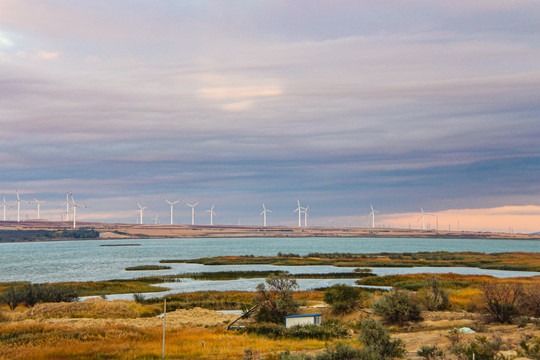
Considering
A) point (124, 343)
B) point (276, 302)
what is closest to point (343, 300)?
point (276, 302)

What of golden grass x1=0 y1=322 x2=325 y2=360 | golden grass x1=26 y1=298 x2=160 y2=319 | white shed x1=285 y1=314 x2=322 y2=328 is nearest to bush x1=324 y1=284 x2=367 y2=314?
white shed x1=285 y1=314 x2=322 y2=328

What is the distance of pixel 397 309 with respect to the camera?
120 ft

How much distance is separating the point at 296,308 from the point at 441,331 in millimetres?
12311

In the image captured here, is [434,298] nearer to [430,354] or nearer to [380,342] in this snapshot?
[380,342]

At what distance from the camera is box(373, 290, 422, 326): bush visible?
120 ft

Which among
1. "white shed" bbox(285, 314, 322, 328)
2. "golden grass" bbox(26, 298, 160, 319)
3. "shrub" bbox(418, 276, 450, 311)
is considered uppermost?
"shrub" bbox(418, 276, 450, 311)

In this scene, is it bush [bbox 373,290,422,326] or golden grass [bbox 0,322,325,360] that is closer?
golden grass [bbox 0,322,325,360]

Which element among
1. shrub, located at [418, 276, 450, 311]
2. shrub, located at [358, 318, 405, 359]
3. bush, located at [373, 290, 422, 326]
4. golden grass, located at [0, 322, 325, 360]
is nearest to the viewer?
shrub, located at [358, 318, 405, 359]

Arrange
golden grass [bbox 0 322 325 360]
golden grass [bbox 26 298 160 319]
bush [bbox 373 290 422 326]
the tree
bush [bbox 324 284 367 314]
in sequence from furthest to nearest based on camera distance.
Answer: golden grass [bbox 26 298 160 319] → bush [bbox 324 284 367 314] → the tree → bush [bbox 373 290 422 326] → golden grass [bbox 0 322 325 360]

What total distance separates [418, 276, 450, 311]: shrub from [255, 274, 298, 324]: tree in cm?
1002

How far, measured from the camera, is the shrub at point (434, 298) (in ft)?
138

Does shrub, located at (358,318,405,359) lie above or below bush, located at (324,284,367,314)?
above

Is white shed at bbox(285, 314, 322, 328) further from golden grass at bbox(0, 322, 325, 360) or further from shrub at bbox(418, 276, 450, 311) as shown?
shrub at bbox(418, 276, 450, 311)

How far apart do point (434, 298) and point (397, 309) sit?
7452mm
